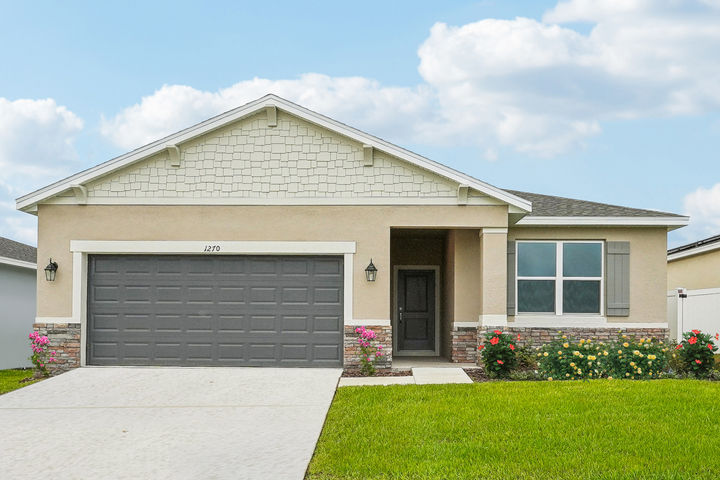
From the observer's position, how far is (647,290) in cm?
1669

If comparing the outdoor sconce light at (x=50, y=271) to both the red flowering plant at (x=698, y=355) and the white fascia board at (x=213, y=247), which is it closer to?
the white fascia board at (x=213, y=247)

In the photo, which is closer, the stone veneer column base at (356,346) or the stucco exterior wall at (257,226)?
the stone veneer column base at (356,346)

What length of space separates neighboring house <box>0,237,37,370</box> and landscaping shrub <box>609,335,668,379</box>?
1519cm

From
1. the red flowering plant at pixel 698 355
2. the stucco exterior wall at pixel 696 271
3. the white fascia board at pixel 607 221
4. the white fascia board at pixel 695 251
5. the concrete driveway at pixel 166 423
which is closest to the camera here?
the concrete driveway at pixel 166 423

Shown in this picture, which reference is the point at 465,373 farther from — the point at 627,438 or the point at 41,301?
the point at 41,301

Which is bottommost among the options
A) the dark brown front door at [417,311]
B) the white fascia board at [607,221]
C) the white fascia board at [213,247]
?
the dark brown front door at [417,311]

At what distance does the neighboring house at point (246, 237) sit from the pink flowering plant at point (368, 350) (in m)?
0.18

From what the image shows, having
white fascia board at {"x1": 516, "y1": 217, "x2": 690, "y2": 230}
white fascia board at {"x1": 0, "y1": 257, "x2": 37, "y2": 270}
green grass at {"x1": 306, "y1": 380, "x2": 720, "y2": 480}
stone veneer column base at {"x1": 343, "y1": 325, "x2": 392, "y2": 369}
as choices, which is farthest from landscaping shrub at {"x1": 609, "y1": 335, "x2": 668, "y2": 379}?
white fascia board at {"x1": 0, "y1": 257, "x2": 37, "y2": 270}

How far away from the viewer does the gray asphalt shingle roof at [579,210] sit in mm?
16625

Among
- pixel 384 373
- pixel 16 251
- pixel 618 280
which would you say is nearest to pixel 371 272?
pixel 384 373

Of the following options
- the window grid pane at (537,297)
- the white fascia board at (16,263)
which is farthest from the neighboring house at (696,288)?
the white fascia board at (16,263)

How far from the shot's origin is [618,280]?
16.6m

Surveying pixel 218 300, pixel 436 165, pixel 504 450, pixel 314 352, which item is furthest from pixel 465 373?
pixel 504 450

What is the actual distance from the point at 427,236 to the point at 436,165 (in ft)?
14.1
